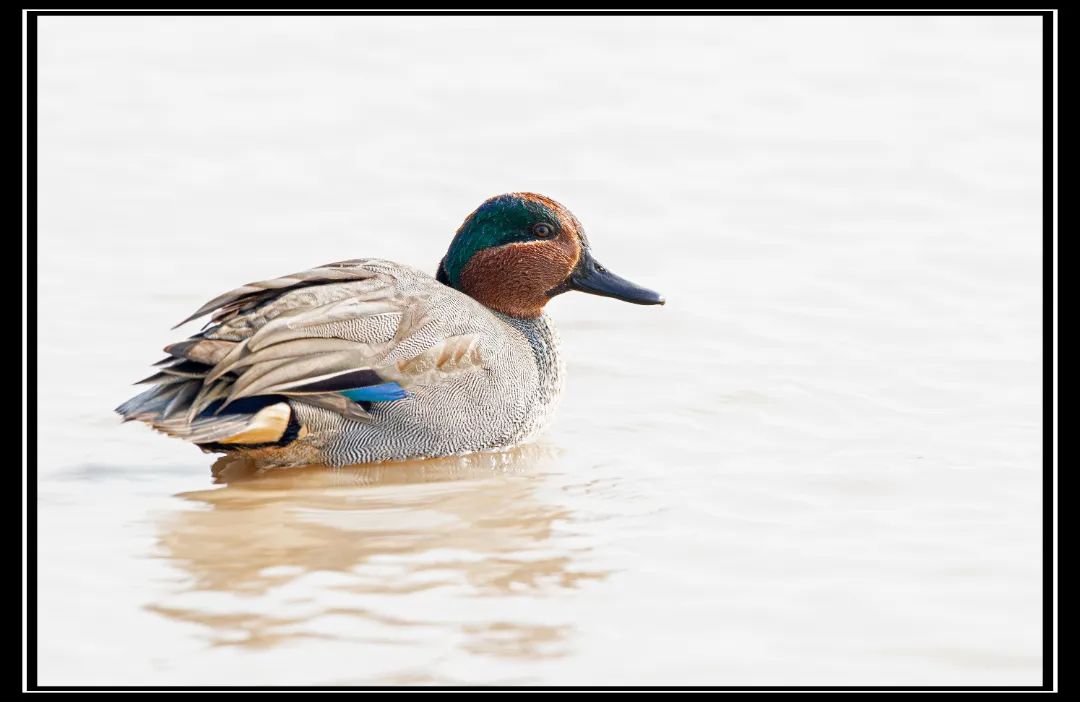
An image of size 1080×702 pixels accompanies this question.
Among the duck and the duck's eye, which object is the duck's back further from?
the duck's eye

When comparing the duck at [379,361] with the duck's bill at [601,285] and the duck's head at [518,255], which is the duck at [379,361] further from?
the duck's bill at [601,285]

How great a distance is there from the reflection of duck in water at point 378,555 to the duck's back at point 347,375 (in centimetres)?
18

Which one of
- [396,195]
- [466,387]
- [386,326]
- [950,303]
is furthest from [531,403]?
[396,195]

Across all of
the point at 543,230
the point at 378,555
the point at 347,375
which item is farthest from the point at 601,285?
the point at 378,555

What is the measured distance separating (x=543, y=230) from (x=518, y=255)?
20 cm

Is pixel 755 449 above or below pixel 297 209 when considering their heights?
below

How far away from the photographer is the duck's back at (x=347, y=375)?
290 inches

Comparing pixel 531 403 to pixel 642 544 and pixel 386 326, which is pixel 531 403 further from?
pixel 642 544

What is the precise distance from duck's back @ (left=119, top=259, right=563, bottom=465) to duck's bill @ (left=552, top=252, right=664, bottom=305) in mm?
666

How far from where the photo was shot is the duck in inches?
291

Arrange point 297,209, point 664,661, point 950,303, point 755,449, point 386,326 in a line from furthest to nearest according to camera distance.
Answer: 1. point 297,209
2. point 950,303
3. point 755,449
4. point 386,326
5. point 664,661

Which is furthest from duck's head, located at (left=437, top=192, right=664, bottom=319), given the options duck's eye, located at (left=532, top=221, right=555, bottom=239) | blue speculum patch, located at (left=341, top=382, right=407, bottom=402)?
blue speculum patch, located at (left=341, top=382, right=407, bottom=402)

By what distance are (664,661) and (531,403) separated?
2.77m

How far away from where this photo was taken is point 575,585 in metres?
6.32
